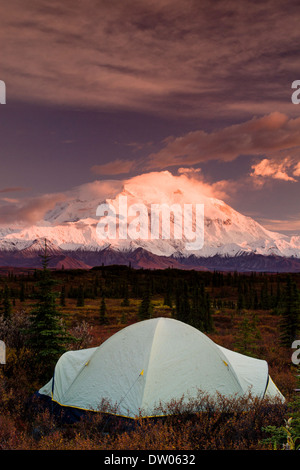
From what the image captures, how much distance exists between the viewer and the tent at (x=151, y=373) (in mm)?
9630

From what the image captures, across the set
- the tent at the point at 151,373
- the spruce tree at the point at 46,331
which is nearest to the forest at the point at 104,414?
the spruce tree at the point at 46,331

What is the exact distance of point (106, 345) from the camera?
11562 millimetres

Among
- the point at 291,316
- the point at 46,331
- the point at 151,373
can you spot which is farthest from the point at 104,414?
the point at 291,316

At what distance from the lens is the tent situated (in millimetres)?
9630

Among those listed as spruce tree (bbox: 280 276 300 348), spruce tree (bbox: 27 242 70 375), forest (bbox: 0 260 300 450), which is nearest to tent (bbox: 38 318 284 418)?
forest (bbox: 0 260 300 450)

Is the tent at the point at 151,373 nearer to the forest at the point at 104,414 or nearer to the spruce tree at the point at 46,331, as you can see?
the forest at the point at 104,414

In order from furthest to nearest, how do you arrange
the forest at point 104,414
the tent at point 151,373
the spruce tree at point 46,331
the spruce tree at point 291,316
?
the spruce tree at point 291,316 < the spruce tree at point 46,331 < the tent at point 151,373 < the forest at point 104,414

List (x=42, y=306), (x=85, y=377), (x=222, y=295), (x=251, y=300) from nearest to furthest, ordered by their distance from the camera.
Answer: (x=85, y=377) < (x=42, y=306) < (x=251, y=300) < (x=222, y=295)

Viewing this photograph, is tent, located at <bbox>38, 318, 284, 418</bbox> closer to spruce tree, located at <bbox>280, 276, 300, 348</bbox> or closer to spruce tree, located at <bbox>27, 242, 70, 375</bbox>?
spruce tree, located at <bbox>27, 242, 70, 375</bbox>

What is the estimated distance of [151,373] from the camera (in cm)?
991

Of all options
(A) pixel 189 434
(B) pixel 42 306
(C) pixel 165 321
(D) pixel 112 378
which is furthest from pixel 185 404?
(B) pixel 42 306

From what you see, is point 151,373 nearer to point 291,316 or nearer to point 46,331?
point 46,331
